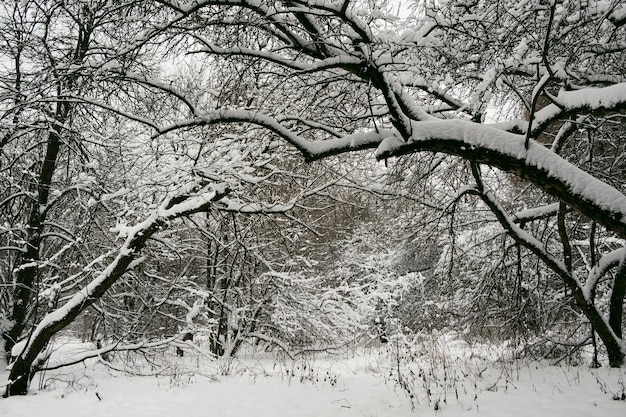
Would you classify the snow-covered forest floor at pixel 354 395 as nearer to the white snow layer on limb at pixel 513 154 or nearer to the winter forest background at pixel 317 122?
the winter forest background at pixel 317 122

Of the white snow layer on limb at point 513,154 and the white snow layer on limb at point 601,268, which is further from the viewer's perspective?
the white snow layer on limb at point 601,268

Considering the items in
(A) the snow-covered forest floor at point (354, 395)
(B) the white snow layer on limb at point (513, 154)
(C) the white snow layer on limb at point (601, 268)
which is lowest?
(A) the snow-covered forest floor at point (354, 395)

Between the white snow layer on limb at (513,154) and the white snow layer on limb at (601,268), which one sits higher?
the white snow layer on limb at (513,154)

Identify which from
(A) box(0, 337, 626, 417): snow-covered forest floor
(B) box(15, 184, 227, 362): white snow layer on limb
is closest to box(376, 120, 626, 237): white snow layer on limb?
(A) box(0, 337, 626, 417): snow-covered forest floor

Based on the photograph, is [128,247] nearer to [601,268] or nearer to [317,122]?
[317,122]

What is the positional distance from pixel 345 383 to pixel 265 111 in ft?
14.9

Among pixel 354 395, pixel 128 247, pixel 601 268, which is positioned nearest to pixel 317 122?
pixel 128 247

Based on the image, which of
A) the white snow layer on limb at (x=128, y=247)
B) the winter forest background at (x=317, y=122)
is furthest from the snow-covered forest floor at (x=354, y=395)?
the white snow layer on limb at (x=128, y=247)

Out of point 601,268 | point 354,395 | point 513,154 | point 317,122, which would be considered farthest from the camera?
point 354,395

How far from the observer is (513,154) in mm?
3025

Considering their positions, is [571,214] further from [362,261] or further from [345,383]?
[362,261]

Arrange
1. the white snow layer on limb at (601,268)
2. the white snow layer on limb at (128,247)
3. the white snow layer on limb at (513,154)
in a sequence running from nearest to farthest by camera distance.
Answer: the white snow layer on limb at (513,154) < the white snow layer on limb at (601,268) < the white snow layer on limb at (128,247)

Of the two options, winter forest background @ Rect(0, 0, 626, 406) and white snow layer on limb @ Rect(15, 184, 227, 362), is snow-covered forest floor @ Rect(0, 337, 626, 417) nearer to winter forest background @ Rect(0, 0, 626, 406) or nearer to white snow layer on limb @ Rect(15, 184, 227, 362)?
winter forest background @ Rect(0, 0, 626, 406)

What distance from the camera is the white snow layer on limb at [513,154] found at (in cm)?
278
